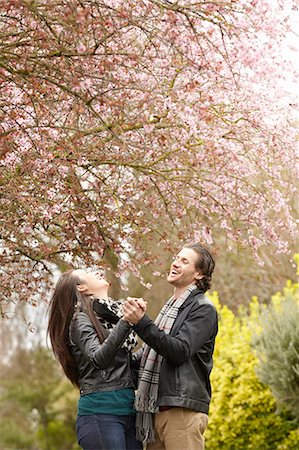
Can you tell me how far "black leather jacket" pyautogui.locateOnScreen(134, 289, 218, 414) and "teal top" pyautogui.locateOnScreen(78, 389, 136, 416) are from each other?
17 cm

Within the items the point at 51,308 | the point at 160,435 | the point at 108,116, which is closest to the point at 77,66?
the point at 108,116

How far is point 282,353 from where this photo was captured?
393 inches

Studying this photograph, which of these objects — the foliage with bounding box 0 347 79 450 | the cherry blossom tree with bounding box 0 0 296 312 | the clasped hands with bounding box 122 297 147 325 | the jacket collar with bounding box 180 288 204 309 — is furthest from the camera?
the foliage with bounding box 0 347 79 450

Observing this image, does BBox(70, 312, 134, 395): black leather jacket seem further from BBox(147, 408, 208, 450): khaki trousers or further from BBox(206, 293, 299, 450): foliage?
BBox(206, 293, 299, 450): foliage

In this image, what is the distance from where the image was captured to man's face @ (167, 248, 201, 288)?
4609mm

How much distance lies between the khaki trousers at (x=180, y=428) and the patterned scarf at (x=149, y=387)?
5 centimetres

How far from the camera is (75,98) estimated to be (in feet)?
17.1

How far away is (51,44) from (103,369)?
5.54 ft

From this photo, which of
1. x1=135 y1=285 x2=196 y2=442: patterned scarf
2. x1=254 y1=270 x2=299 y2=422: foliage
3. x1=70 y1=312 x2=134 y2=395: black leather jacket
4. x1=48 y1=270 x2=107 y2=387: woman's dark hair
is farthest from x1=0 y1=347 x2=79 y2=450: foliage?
x1=135 y1=285 x2=196 y2=442: patterned scarf

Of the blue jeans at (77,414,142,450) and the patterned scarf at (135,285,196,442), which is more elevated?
the patterned scarf at (135,285,196,442)

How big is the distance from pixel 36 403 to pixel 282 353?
12.4m

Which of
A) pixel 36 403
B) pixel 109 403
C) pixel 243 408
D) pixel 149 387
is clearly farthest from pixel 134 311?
pixel 36 403

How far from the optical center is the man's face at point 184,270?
15.1 ft

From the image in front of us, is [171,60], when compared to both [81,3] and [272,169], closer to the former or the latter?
[81,3]
